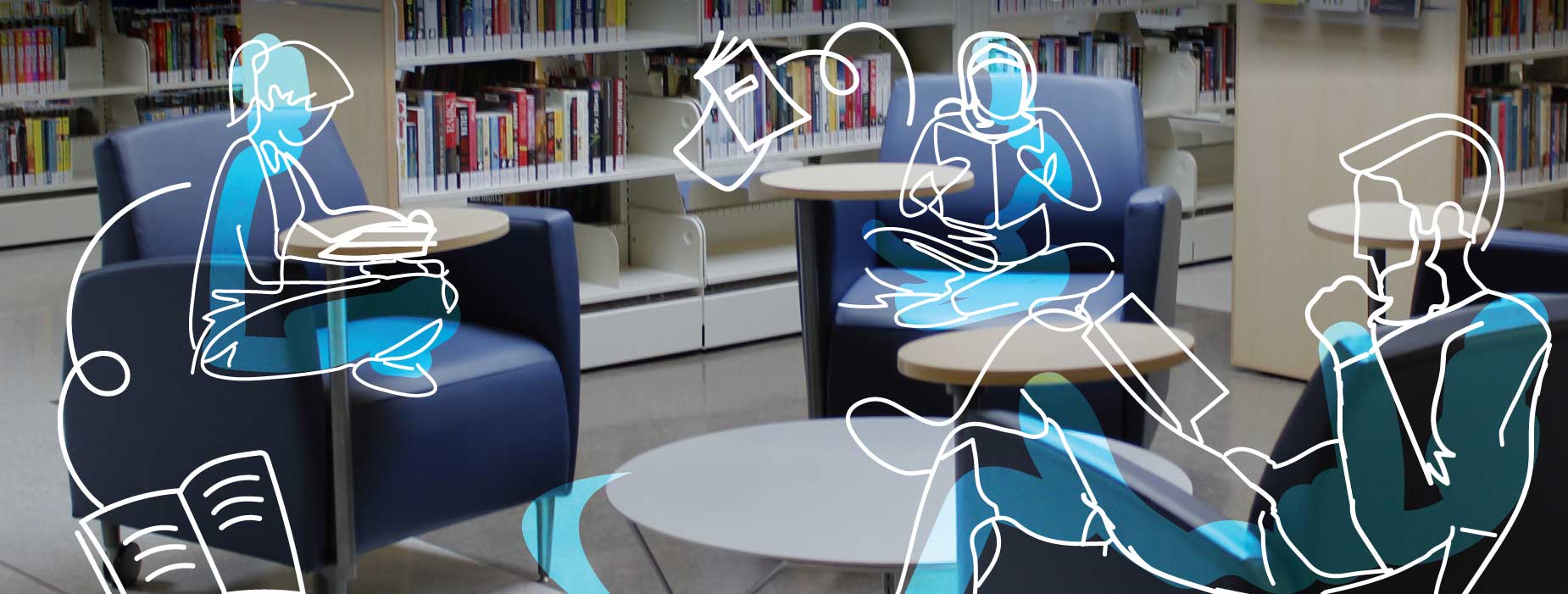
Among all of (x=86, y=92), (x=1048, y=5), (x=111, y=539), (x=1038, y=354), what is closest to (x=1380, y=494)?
(x=1038, y=354)

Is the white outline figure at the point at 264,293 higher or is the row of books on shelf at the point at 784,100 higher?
the row of books on shelf at the point at 784,100

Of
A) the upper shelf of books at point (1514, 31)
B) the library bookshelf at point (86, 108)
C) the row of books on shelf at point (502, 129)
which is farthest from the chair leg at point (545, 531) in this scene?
the library bookshelf at point (86, 108)

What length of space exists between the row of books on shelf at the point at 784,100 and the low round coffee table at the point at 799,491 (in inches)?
96.0

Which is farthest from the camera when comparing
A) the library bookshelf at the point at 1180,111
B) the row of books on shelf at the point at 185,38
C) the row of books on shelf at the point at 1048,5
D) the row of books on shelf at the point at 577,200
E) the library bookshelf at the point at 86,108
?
the row of books on shelf at the point at 185,38

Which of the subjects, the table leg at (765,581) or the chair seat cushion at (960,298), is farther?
the chair seat cushion at (960,298)

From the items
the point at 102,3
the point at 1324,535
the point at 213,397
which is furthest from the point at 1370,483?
the point at 102,3

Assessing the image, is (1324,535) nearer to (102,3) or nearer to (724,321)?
(724,321)

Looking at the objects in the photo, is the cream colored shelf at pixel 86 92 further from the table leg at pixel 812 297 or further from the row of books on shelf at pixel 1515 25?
the row of books on shelf at pixel 1515 25

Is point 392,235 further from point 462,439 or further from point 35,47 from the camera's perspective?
point 35,47

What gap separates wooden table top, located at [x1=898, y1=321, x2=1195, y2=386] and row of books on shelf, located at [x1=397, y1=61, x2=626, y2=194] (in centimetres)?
263

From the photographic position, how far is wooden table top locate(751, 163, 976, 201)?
320 cm

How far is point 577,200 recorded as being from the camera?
16.3 feet

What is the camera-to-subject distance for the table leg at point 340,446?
8.73 feet

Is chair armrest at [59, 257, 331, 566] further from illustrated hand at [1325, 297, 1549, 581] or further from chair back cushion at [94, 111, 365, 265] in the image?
illustrated hand at [1325, 297, 1549, 581]
